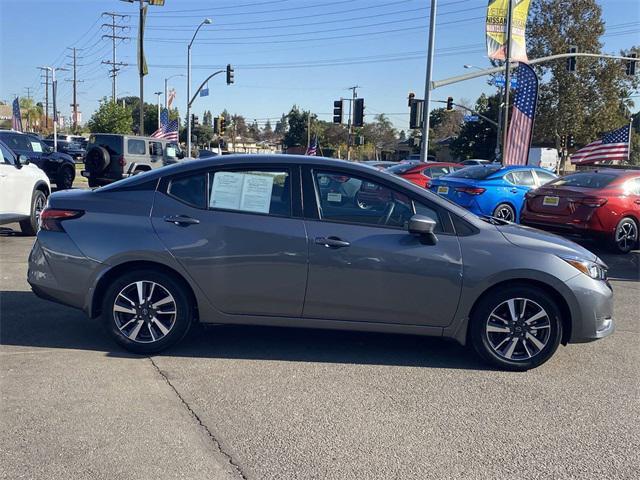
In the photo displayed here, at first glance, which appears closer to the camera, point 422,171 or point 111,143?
point 422,171

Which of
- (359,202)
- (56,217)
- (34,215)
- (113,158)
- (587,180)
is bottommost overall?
(34,215)

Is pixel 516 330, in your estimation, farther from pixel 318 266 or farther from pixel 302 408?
pixel 302 408

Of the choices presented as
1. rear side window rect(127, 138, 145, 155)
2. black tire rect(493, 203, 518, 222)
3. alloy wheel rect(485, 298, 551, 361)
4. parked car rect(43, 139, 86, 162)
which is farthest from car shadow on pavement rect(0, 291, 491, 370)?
parked car rect(43, 139, 86, 162)

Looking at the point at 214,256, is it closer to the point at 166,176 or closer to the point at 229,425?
the point at 166,176

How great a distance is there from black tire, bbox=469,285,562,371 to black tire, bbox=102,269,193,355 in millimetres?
2313

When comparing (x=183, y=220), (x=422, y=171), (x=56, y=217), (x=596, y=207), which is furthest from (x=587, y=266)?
(x=422, y=171)

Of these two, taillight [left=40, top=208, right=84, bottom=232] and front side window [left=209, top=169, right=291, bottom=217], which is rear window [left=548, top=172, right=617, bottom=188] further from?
taillight [left=40, top=208, right=84, bottom=232]

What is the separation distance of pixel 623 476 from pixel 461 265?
1840mm

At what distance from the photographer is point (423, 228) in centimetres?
455

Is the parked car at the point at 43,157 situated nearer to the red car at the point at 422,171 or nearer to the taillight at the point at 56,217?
the red car at the point at 422,171

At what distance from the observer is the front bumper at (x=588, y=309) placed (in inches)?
185

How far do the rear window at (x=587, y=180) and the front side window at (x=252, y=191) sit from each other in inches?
298

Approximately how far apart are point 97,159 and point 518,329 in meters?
17.0

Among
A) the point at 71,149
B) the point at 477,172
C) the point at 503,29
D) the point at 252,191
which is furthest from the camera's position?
the point at 71,149
